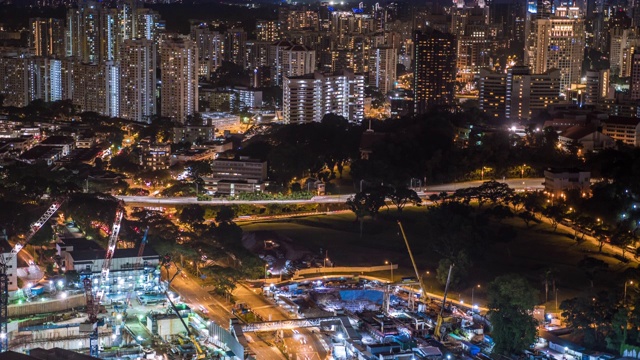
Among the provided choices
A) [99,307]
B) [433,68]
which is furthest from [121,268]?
[433,68]

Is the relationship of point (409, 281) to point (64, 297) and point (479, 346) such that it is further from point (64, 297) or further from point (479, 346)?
point (64, 297)

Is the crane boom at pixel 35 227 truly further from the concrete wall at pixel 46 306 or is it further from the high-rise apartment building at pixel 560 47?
the high-rise apartment building at pixel 560 47

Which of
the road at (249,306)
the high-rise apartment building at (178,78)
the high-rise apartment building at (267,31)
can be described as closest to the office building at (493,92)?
the high-rise apartment building at (178,78)

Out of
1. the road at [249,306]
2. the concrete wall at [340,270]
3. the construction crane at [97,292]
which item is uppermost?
the construction crane at [97,292]

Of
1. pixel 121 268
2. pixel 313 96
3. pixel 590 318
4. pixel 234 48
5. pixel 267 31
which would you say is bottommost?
pixel 590 318

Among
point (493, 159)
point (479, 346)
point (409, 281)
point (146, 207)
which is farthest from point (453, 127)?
point (479, 346)

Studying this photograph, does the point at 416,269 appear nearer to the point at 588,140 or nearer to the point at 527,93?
the point at 588,140

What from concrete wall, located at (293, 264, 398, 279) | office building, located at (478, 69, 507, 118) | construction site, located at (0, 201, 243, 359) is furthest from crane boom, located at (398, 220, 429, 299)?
office building, located at (478, 69, 507, 118)
